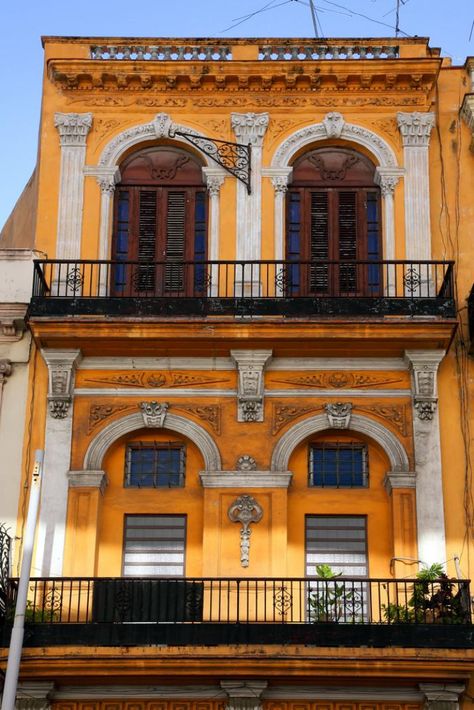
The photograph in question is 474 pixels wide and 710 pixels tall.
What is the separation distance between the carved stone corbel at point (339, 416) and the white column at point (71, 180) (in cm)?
479

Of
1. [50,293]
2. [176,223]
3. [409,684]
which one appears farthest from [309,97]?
[409,684]

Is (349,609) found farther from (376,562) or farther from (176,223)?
(176,223)

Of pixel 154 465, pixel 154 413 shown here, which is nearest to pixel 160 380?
pixel 154 413

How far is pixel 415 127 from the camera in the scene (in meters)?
24.4

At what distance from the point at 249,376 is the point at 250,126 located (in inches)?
178

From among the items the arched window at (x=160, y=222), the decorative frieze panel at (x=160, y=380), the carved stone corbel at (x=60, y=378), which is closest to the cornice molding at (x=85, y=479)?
the carved stone corbel at (x=60, y=378)

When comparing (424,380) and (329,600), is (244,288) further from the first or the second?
(329,600)

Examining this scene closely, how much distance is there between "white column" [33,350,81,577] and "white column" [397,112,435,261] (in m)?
5.64

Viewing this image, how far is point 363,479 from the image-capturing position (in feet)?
73.7

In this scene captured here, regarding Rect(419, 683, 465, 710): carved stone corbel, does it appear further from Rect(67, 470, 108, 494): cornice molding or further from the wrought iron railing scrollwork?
the wrought iron railing scrollwork

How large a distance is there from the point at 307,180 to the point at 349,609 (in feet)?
24.2

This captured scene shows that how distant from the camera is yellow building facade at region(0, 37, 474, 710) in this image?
65.8 ft

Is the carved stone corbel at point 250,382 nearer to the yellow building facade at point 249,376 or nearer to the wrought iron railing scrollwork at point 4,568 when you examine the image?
the yellow building facade at point 249,376

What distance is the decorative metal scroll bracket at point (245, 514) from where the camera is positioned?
71.1 feet
